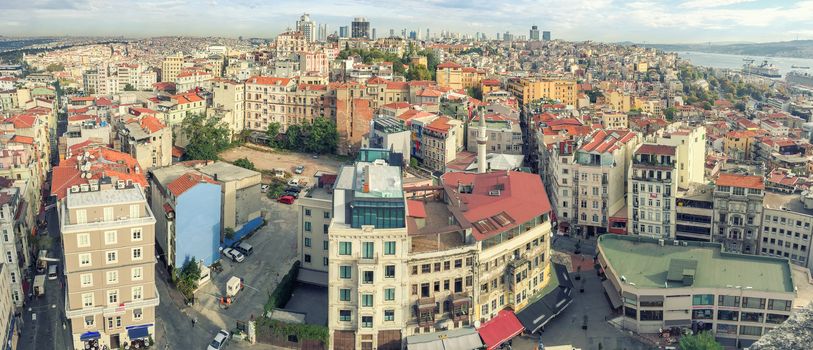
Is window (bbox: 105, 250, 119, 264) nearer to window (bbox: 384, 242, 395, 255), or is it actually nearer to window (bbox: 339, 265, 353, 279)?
window (bbox: 339, 265, 353, 279)

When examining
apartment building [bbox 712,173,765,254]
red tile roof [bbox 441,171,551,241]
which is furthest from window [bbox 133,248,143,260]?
apartment building [bbox 712,173,765,254]

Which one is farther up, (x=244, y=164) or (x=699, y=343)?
(x=244, y=164)

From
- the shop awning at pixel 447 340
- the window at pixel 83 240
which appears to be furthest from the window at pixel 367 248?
the window at pixel 83 240

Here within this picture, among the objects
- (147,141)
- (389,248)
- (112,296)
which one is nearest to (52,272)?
(112,296)

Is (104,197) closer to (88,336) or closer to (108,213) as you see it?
(108,213)

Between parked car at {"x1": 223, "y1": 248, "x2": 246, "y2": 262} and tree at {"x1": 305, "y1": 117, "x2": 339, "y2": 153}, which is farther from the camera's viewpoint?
tree at {"x1": 305, "y1": 117, "x2": 339, "y2": 153}

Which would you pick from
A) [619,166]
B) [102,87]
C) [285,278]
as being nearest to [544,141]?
[619,166]
